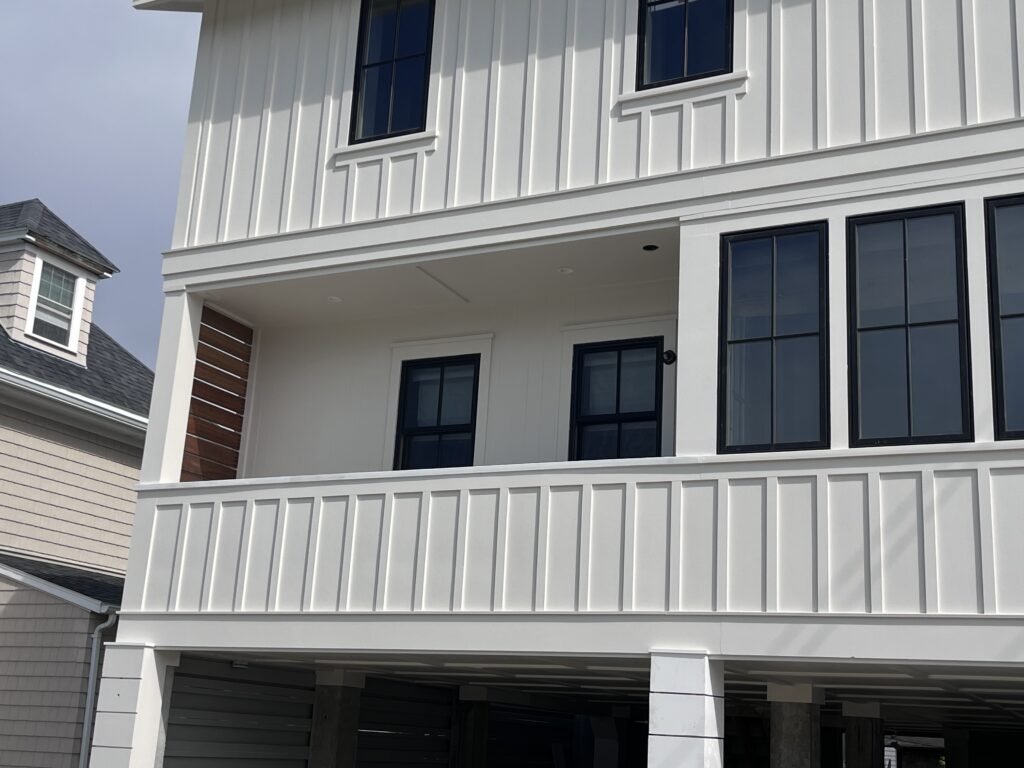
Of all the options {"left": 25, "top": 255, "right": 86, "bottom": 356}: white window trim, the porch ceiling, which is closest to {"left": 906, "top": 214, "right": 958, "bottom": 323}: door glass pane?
the porch ceiling

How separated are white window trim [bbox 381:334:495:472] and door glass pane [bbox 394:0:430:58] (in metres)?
2.84

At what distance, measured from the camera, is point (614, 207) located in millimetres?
10742

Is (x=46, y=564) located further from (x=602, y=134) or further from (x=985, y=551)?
(x=985, y=551)

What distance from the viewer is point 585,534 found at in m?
10.0

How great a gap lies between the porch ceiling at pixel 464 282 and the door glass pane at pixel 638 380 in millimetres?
657

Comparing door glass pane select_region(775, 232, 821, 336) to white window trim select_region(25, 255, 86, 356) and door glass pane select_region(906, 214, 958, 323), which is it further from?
white window trim select_region(25, 255, 86, 356)

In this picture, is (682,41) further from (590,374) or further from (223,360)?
(223,360)

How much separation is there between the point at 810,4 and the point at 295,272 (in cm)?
518

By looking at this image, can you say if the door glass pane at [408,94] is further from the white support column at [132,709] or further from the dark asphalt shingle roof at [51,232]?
the dark asphalt shingle roof at [51,232]

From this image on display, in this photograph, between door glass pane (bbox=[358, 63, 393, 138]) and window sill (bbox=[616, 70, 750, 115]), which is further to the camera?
door glass pane (bbox=[358, 63, 393, 138])

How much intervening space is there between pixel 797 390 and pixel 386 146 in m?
4.66

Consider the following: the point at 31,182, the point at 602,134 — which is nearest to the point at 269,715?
the point at 602,134

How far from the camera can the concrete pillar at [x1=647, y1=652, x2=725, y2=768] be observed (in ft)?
30.4

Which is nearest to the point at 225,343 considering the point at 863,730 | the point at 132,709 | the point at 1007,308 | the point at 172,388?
the point at 172,388
